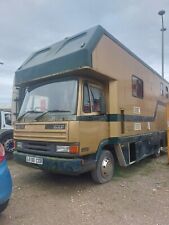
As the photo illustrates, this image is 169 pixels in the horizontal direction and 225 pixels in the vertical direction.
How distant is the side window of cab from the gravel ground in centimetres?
181

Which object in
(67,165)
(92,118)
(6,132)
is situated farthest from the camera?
(6,132)

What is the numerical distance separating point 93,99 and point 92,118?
49cm

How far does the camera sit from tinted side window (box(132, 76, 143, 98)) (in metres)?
8.70

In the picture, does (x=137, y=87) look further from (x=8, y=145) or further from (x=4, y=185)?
(x=4, y=185)

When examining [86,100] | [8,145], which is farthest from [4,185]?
[8,145]

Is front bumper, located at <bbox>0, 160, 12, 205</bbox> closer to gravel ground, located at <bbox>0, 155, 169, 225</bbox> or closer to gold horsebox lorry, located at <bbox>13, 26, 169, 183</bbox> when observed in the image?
gravel ground, located at <bbox>0, 155, 169, 225</bbox>

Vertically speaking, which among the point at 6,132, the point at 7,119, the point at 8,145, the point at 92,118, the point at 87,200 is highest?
the point at 7,119

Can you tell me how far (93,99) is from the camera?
22.5 ft

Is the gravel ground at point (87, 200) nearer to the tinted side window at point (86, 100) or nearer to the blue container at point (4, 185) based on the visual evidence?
the blue container at point (4, 185)

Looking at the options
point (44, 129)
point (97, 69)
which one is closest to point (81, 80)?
Answer: point (97, 69)

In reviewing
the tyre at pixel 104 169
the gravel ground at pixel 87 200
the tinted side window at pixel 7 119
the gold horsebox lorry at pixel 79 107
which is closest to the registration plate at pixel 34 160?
the gold horsebox lorry at pixel 79 107

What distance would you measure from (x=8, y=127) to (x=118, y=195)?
671 cm

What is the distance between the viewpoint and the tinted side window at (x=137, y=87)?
28.6ft

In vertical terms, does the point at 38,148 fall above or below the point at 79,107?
below
